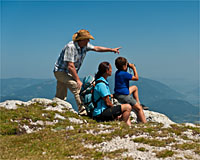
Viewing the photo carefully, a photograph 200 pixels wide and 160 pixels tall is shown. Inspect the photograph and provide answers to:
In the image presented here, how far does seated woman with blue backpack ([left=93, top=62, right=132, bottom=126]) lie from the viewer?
13695 mm

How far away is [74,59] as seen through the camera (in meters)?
17.5

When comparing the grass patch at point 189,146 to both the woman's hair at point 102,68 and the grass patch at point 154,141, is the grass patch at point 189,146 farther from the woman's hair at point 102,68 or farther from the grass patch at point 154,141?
the woman's hair at point 102,68

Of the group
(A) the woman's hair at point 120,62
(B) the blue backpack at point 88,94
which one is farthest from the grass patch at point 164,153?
(A) the woman's hair at point 120,62

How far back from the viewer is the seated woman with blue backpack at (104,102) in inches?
539

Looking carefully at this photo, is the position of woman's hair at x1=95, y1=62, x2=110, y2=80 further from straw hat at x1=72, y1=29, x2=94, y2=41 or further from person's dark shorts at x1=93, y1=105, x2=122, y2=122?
straw hat at x1=72, y1=29, x2=94, y2=41

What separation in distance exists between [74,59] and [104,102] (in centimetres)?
483

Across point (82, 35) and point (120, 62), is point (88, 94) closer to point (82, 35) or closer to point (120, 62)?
point (120, 62)

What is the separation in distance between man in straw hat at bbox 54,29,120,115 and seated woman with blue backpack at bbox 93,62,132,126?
3527 mm


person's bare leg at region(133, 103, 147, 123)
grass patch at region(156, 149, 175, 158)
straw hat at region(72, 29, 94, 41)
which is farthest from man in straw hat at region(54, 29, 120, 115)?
grass patch at region(156, 149, 175, 158)

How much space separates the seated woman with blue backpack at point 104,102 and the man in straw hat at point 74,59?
3527 mm

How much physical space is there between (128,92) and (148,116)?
7997 millimetres

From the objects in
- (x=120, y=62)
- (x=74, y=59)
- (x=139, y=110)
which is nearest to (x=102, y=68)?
(x=120, y=62)

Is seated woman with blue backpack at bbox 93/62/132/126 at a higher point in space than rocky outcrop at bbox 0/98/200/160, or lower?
higher

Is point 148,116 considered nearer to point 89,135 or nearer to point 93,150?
point 89,135
